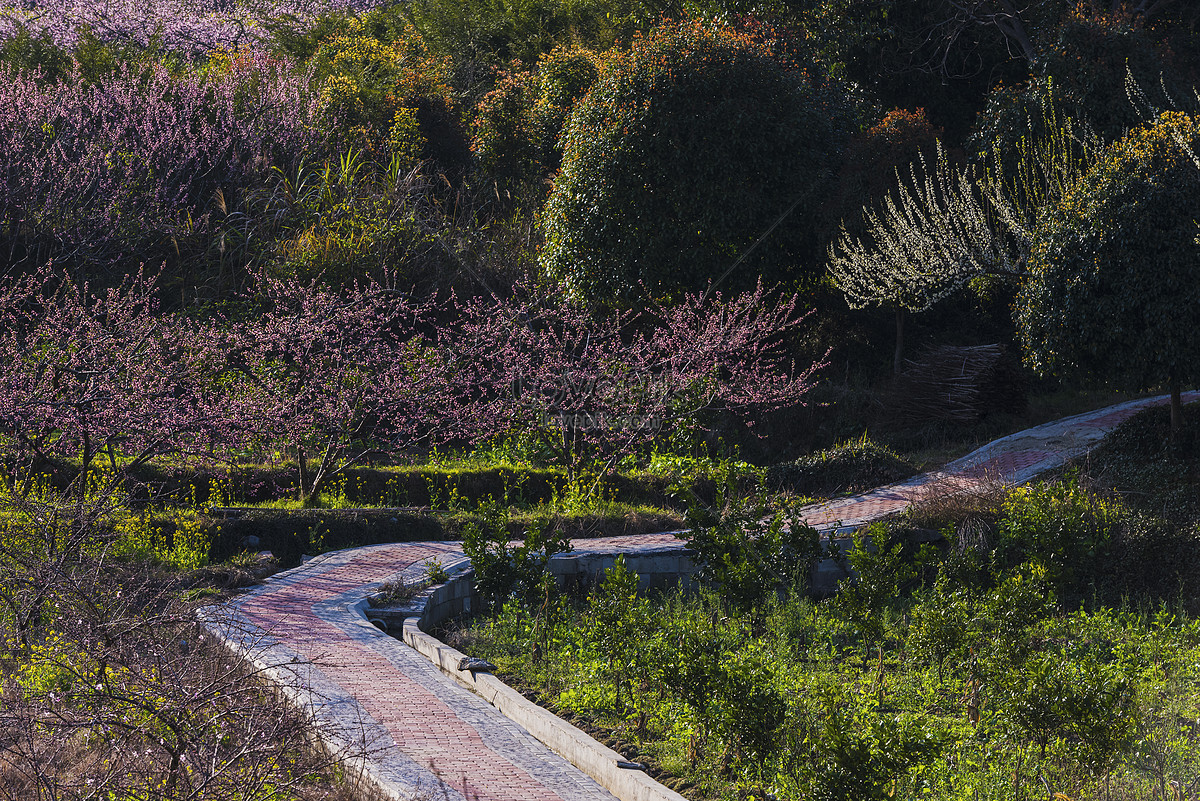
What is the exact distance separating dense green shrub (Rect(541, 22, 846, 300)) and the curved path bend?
17.0ft

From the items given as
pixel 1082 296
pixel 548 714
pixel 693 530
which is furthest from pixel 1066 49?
pixel 548 714

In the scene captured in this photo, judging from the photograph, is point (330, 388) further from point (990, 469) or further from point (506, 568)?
point (990, 469)

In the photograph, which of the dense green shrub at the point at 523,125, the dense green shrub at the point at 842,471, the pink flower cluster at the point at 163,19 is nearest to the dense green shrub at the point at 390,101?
the dense green shrub at the point at 523,125

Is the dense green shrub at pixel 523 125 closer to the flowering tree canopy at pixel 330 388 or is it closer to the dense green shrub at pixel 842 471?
the flowering tree canopy at pixel 330 388

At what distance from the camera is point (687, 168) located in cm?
1534

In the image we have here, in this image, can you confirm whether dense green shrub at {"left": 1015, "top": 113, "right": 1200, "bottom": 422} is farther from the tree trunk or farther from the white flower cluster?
the white flower cluster

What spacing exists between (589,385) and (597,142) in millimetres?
4441

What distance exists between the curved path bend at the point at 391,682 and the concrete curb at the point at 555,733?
0.29ft

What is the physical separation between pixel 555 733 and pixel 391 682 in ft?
3.96

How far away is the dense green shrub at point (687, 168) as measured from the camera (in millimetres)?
15242

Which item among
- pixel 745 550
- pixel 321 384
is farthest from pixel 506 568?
pixel 321 384

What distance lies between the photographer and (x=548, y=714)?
240 inches

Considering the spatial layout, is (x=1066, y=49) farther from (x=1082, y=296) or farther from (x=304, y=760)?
(x=304, y=760)

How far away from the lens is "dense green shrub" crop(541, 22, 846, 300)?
15.2 m
